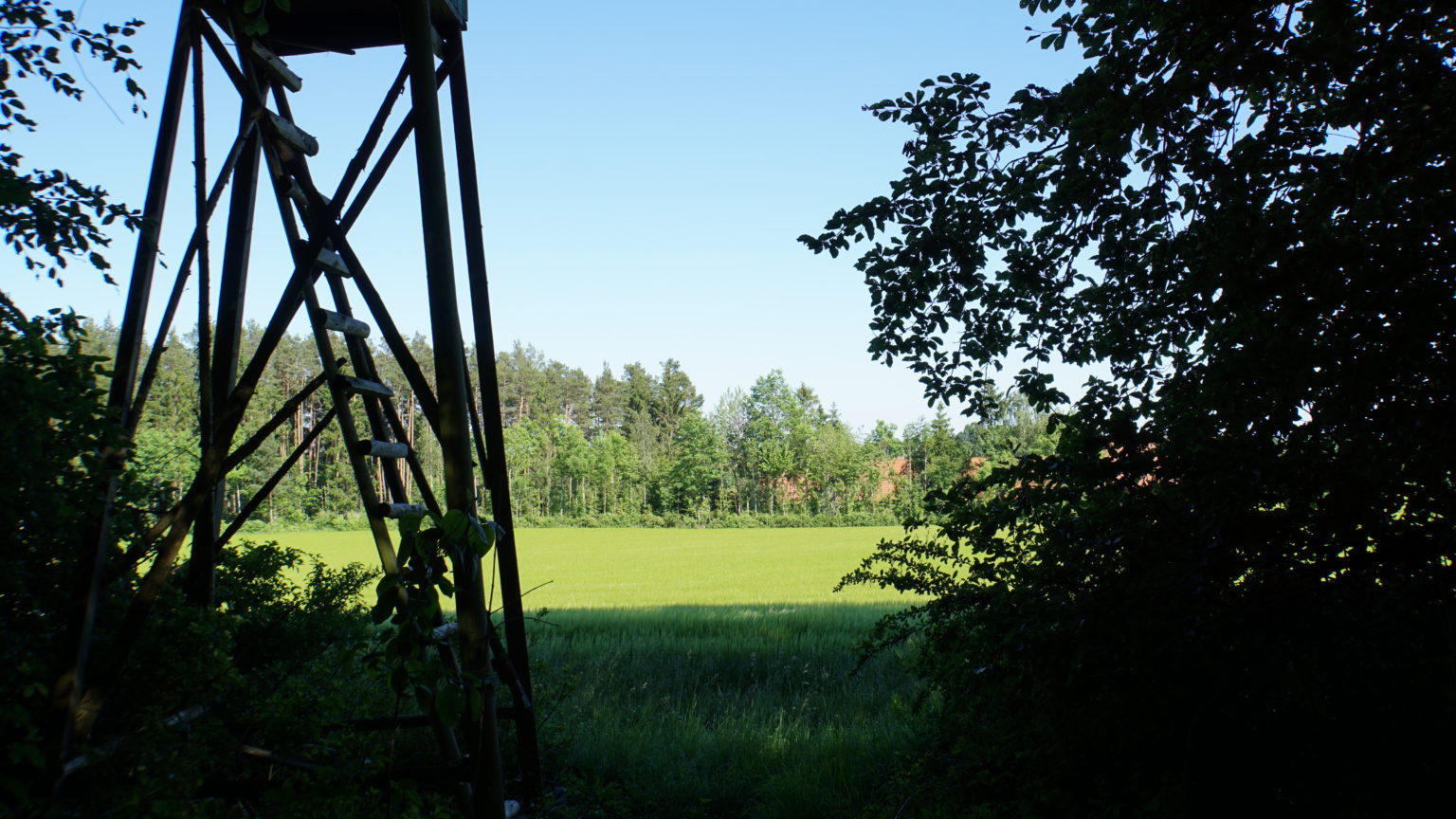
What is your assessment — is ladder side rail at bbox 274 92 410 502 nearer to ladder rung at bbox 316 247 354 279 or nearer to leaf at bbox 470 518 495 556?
ladder rung at bbox 316 247 354 279

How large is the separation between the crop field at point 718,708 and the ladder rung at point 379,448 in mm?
1844

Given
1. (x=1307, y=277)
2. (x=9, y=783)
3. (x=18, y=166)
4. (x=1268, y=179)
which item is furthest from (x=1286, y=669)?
(x=18, y=166)

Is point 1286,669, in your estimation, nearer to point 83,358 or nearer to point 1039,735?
point 1039,735

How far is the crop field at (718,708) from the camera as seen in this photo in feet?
16.3

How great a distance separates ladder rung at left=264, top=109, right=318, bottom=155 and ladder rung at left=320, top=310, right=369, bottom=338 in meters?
0.72

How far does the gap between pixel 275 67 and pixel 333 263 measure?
33.5 inches

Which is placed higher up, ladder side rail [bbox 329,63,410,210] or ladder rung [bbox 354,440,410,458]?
ladder side rail [bbox 329,63,410,210]

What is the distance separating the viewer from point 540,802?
4.56 m

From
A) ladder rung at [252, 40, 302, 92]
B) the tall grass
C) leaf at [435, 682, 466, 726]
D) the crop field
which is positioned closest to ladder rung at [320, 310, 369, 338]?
ladder rung at [252, 40, 302, 92]

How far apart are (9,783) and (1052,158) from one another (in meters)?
4.34

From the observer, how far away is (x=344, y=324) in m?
3.41

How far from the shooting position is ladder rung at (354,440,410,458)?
3244 mm

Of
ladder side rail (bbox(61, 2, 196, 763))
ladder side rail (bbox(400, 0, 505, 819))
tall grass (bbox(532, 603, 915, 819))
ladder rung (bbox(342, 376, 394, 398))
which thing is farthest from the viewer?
tall grass (bbox(532, 603, 915, 819))

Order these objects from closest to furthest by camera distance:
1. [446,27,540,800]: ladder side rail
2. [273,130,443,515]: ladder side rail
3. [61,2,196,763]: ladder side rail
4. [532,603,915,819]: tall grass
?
[61,2,196,763]: ladder side rail → [273,130,443,515]: ladder side rail → [446,27,540,800]: ladder side rail → [532,603,915,819]: tall grass
